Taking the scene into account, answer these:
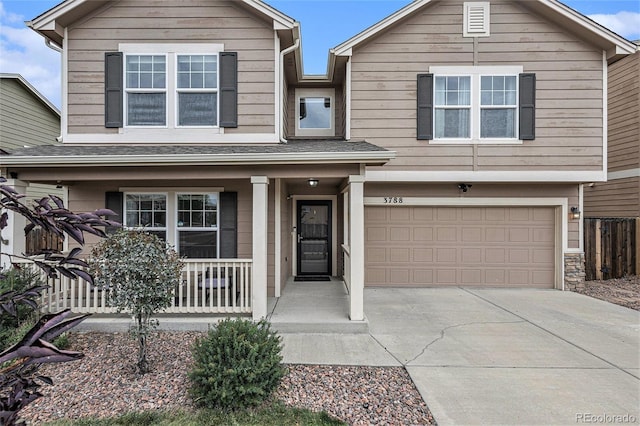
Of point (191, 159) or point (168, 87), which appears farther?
point (168, 87)

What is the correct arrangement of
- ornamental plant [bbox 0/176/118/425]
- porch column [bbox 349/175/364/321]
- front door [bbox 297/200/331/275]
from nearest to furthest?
ornamental plant [bbox 0/176/118/425] < porch column [bbox 349/175/364/321] < front door [bbox 297/200/331/275]

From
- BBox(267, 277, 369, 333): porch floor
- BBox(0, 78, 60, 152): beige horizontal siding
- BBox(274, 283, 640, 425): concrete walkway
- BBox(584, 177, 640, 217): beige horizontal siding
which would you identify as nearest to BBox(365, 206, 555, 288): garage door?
BBox(274, 283, 640, 425): concrete walkway

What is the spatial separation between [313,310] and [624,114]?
1083 centimetres

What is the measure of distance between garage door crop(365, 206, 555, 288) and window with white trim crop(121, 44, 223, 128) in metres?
4.23

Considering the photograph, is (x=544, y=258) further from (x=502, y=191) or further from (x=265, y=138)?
(x=265, y=138)

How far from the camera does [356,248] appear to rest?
16.5 feet

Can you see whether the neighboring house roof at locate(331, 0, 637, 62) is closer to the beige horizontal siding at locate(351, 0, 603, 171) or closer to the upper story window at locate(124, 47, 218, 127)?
the beige horizontal siding at locate(351, 0, 603, 171)

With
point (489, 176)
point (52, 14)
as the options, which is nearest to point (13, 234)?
point (52, 14)

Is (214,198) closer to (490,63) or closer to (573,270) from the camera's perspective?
(490,63)

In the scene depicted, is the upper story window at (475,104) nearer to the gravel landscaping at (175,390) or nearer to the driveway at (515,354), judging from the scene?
the driveway at (515,354)

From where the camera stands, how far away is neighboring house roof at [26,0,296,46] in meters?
5.99

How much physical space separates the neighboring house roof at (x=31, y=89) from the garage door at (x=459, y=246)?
12.1m

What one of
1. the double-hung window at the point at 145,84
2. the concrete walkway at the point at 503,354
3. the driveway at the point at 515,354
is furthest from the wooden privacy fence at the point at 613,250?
the double-hung window at the point at 145,84

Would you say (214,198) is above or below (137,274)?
above
